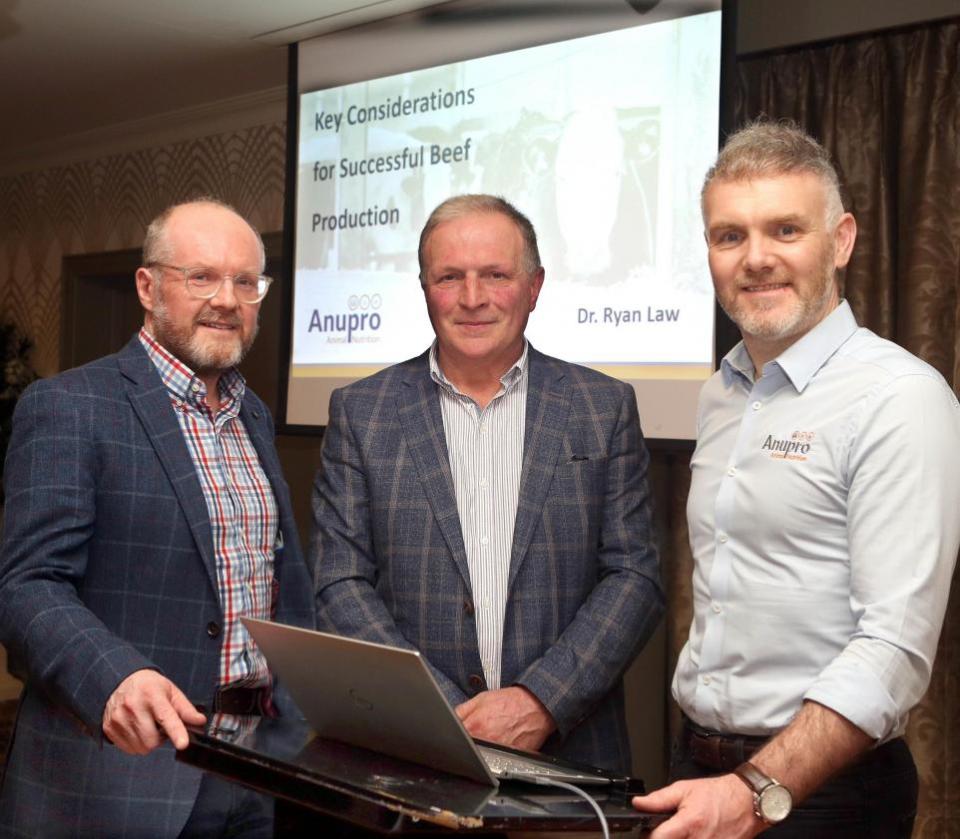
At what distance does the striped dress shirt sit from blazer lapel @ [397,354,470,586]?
0.08 feet

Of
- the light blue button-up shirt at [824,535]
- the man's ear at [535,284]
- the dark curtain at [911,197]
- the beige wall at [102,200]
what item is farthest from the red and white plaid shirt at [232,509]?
the beige wall at [102,200]

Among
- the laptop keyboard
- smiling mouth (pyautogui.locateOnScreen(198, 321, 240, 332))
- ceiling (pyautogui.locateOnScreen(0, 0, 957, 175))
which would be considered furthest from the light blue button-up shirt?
ceiling (pyautogui.locateOnScreen(0, 0, 957, 175))

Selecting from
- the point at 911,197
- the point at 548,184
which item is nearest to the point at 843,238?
the point at 911,197

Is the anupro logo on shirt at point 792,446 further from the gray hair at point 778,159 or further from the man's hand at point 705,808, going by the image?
the man's hand at point 705,808

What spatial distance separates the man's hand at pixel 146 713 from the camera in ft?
4.13

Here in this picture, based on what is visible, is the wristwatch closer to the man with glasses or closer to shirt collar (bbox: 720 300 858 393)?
shirt collar (bbox: 720 300 858 393)

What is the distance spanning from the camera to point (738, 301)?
154 cm

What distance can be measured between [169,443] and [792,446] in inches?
38.4

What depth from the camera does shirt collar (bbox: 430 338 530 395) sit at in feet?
6.62

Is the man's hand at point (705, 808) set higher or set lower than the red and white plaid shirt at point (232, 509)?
lower

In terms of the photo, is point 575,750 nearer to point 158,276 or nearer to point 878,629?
point 878,629

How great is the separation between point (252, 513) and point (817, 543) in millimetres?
943

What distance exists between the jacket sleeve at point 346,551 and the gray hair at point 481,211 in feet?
1.12

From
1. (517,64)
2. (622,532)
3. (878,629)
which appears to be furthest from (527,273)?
(517,64)
